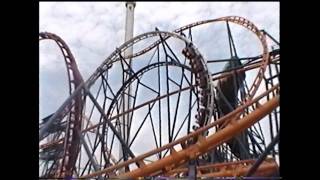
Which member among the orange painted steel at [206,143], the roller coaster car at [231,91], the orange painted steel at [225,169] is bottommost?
the orange painted steel at [225,169]

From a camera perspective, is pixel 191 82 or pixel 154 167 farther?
pixel 191 82

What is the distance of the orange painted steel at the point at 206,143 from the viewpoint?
220 inches

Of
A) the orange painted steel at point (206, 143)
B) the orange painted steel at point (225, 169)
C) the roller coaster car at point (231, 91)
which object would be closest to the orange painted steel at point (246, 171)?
the orange painted steel at point (225, 169)

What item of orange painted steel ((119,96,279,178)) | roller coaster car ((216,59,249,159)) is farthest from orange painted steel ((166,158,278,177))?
roller coaster car ((216,59,249,159))

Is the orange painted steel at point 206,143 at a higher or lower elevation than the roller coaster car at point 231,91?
lower

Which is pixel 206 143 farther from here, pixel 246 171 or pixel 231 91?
pixel 231 91

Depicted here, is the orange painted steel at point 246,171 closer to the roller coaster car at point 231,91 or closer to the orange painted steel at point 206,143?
the orange painted steel at point 206,143

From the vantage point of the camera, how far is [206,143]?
233 inches

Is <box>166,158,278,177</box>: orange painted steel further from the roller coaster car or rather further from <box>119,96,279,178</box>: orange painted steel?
the roller coaster car

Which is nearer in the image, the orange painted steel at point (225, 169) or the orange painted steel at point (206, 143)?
the orange painted steel at point (206, 143)
